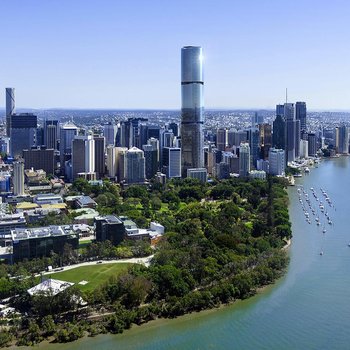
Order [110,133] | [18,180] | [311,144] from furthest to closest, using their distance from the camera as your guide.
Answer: [311,144], [110,133], [18,180]

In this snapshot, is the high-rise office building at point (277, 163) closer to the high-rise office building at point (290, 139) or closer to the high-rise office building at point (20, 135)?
the high-rise office building at point (290, 139)

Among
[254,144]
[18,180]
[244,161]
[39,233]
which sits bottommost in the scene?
[39,233]

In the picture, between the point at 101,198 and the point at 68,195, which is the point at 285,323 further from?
the point at 68,195

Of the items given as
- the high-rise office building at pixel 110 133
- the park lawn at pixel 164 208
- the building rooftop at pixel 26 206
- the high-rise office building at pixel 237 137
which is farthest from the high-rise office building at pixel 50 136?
the park lawn at pixel 164 208

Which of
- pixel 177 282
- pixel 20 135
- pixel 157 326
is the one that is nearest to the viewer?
pixel 157 326

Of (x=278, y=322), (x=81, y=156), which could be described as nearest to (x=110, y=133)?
(x=81, y=156)

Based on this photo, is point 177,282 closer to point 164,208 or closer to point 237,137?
point 164,208

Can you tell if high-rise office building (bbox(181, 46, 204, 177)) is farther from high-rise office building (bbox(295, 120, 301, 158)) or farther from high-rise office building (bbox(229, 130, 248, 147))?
high-rise office building (bbox(295, 120, 301, 158))
